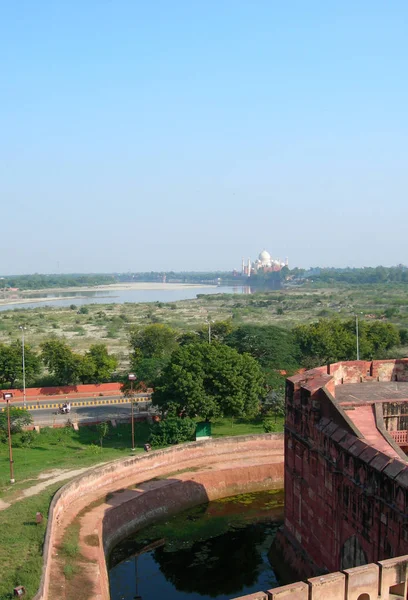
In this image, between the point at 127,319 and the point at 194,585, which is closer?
the point at 194,585

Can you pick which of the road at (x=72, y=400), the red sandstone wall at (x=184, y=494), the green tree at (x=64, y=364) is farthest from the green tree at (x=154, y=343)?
the red sandstone wall at (x=184, y=494)

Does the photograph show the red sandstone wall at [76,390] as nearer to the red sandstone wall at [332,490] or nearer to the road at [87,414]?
the road at [87,414]

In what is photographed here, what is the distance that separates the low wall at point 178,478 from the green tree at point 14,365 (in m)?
23.5

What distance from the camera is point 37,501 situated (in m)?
23.9

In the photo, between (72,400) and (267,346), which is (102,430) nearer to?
(72,400)

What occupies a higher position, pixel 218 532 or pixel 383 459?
pixel 383 459

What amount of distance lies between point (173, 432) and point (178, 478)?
5.30 m

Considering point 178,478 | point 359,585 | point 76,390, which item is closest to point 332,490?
point 359,585

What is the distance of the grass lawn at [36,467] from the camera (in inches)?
711

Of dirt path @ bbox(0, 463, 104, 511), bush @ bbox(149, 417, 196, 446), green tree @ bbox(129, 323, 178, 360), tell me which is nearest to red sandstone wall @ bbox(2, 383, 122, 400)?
green tree @ bbox(129, 323, 178, 360)

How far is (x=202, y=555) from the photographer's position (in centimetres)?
2336

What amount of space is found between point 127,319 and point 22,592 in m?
91.7

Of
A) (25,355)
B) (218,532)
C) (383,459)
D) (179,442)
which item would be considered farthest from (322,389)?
(25,355)

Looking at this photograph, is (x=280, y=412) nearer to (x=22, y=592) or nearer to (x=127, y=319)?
(x=22, y=592)
